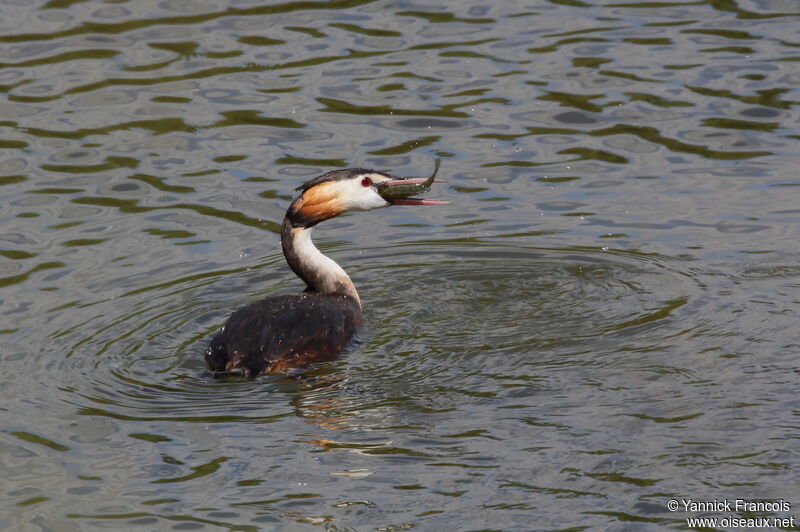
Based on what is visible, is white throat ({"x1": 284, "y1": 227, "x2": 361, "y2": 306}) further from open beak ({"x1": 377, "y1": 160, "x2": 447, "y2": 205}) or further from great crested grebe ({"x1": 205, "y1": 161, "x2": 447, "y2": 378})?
open beak ({"x1": 377, "y1": 160, "x2": 447, "y2": 205})

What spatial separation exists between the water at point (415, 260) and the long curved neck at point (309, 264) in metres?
0.39

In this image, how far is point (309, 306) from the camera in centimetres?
871

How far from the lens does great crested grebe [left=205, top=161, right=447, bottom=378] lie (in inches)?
323

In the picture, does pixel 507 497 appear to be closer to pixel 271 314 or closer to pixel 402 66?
pixel 271 314

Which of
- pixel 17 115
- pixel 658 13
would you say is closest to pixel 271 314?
pixel 17 115

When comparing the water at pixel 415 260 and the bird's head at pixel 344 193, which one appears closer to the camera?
the water at pixel 415 260

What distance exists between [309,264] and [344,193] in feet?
1.83

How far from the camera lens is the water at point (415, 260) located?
21.8 ft

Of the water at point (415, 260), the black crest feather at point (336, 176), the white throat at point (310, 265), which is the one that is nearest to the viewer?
the water at point (415, 260)

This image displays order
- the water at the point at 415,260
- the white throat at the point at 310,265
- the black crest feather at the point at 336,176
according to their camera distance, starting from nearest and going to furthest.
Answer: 1. the water at the point at 415,260
2. the black crest feather at the point at 336,176
3. the white throat at the point at 310,265

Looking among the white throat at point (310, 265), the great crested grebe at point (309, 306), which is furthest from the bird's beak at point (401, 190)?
the white throat at point (310, 265)

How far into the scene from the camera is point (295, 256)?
952cm

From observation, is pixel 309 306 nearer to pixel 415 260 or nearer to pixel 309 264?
pixel 309 264

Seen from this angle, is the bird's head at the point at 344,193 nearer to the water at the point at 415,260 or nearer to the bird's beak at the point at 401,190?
the bird's beak at the point at 401,190
